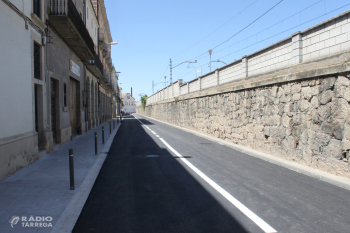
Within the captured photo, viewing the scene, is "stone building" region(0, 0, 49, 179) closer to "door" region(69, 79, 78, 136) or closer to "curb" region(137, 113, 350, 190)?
"door" region(69, 79, 78, 136)

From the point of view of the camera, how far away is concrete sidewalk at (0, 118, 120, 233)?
142 inches

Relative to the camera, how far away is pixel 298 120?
7523 mm

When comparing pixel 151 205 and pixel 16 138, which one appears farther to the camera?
pixel 16 138

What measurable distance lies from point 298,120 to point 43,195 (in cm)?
683

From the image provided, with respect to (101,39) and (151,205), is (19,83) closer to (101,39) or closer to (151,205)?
(151,205)

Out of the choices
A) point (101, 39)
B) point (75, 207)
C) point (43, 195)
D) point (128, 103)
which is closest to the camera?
point (75, 207)

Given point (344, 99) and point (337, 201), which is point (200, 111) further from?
point (337, 201)

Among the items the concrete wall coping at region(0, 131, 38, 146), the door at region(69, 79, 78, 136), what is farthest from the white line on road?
the door at region(69, 79, 78, 136)

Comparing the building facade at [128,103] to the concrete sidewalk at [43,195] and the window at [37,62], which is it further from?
the concrete sidewalk at [43,195]

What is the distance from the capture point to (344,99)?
5918 millimetres

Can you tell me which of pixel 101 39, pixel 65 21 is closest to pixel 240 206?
pixel 65 21

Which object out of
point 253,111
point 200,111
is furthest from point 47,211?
point 200,111

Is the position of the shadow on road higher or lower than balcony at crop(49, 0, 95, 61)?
lower

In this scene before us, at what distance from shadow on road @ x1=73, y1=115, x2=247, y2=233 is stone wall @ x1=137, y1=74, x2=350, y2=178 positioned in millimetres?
3442
